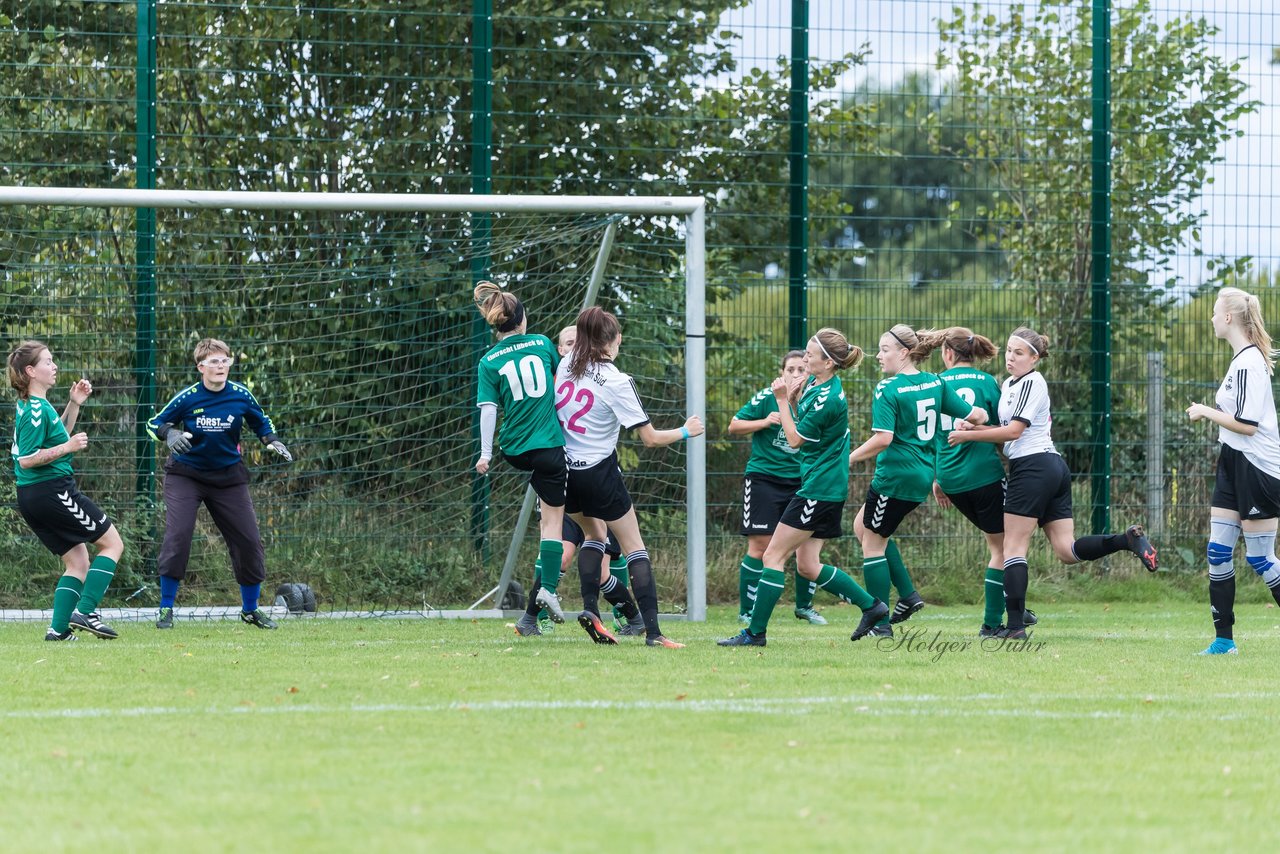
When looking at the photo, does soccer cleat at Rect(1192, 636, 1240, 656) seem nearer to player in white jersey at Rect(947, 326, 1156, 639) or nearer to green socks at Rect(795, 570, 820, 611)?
player in white jersey at Rect(947, 326, 1156, 639)

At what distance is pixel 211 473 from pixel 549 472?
8.32 ft

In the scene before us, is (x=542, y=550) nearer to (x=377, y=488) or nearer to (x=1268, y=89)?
(x=377, y=488)

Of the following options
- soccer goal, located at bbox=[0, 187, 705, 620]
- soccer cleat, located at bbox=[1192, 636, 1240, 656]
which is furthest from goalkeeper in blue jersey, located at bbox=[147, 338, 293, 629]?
soccer cleat, located at bbox=[1192, 636, 1240, 656]

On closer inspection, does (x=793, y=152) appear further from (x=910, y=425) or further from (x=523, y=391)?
(x=523, y=391)

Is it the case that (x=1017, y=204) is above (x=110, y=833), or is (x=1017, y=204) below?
above

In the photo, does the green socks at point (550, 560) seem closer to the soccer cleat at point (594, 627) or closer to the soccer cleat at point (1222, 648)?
the soccer cleat at point (594, 627)

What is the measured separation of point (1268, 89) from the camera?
502 inches

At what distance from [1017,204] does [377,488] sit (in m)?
5.78

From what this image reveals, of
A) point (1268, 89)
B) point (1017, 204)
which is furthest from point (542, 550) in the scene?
point (1268, 89)

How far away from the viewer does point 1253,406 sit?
7.84 m

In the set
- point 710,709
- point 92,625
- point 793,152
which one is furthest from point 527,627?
point 793,152

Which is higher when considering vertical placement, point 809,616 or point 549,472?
point 549,472

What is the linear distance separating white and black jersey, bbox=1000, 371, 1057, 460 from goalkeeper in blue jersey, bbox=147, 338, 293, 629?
4.45 metres

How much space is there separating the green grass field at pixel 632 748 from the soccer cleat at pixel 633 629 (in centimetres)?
62
